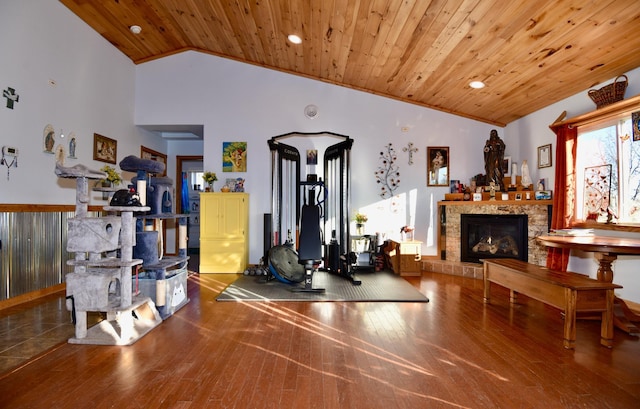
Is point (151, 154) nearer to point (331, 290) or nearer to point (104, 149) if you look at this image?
point (104, 149)

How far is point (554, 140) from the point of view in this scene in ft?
15.2

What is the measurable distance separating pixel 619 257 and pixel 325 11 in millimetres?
4075

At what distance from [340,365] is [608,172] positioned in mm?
3865

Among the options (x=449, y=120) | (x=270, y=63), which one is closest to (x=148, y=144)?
(x=270, y=63)

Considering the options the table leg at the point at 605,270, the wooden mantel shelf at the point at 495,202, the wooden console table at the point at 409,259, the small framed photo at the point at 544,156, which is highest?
the small framed photo at the point at 544,156

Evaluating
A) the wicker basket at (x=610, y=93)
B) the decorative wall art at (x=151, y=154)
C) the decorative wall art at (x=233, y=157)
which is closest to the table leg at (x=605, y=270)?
the wicker basket at (x=610, y=93)

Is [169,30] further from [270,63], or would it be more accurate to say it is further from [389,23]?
[389,23]

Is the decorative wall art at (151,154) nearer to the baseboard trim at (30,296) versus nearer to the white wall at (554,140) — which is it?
the baseboard trim at (30,296)

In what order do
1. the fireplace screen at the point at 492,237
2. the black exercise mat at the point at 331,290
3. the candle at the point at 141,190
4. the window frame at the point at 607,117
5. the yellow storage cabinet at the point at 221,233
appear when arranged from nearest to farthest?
the candle at the point at 141,190
the window frame at the point at 607,117
the black exercise mat at the point at 331,290
the fireplace screen at the point at 492,237
the yellow storage cabinet at the point at 221,233

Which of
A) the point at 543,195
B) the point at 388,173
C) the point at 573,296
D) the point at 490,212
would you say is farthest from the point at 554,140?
the point at 573,296

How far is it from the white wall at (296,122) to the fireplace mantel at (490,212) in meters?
0.27

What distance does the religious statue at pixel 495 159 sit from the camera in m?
5.43

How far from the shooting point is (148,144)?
6309 millimetres

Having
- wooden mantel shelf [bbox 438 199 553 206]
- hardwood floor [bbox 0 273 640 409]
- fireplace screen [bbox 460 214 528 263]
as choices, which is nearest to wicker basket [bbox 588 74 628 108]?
wooden mantel shelf [bbox 438 199 553 206]
